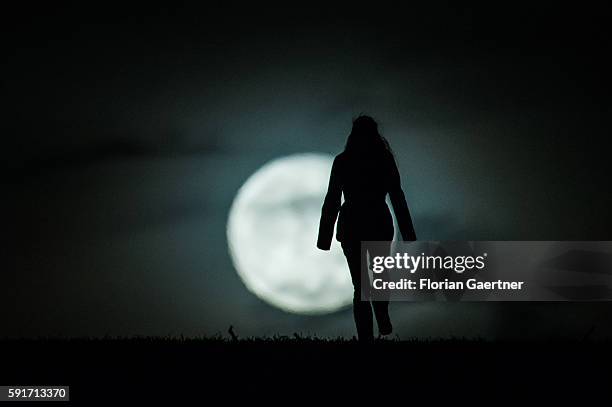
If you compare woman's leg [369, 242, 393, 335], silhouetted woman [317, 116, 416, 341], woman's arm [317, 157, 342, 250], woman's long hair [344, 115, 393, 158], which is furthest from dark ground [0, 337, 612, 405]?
woman's long hair [344, 115, 393, 158]

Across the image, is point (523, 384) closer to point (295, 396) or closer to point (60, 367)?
point (295, 396)

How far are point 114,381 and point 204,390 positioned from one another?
3.13 ft

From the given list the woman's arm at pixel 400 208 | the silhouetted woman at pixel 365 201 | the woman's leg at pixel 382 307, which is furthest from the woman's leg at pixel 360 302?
the woman's arm at pixel 400 208

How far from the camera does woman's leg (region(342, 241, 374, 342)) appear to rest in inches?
372

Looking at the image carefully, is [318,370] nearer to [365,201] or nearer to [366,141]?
[365,201]

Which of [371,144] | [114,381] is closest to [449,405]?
[114,381]

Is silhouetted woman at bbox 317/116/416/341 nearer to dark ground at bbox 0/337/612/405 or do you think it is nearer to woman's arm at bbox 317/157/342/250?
woman's arm at bbox 317/157/342/250

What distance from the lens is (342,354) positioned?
26.4 ft

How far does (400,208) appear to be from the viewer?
9859mm

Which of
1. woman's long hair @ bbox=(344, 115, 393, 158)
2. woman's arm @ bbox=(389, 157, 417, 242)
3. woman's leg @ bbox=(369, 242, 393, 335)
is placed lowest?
woman's leg @ bbox=(369, 242, 393, 335)

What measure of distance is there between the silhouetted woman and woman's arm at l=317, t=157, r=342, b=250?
13 mm

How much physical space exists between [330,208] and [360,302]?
1.35 metres

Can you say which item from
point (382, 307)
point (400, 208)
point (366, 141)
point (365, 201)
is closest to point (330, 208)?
point (365, 201)

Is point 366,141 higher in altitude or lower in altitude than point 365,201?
higher
